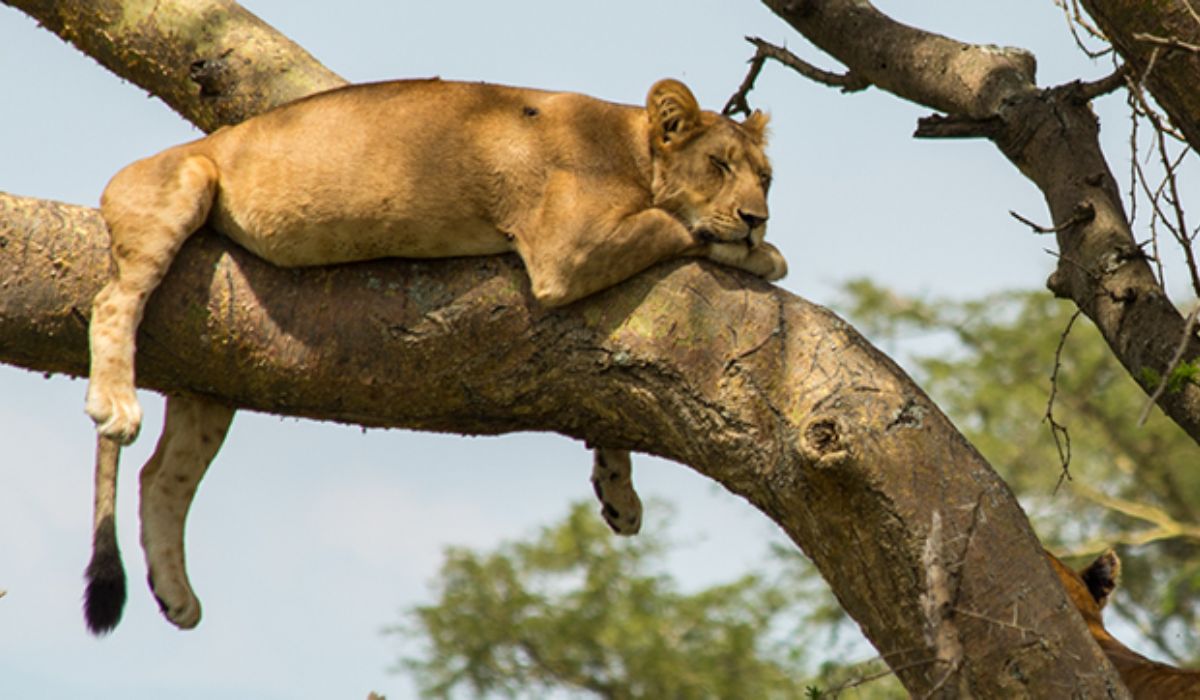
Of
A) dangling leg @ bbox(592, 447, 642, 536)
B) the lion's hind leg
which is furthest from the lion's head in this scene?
the lion's hind leg

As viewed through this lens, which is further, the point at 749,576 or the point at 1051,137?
the point at 749,576

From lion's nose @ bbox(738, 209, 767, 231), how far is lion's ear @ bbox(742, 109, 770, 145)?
493mm

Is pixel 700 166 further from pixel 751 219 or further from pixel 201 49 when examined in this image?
pixel 201 49

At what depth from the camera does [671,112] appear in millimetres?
4883

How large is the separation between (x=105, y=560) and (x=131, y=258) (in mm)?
1505

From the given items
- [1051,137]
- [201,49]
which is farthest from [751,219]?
[201,49]

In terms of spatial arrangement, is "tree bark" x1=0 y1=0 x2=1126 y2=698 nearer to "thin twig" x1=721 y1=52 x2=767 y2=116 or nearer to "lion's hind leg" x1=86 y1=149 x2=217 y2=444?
"lion's hind leg" x1=86 y1=149 x2=217 y2=444

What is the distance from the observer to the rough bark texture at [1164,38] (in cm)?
398

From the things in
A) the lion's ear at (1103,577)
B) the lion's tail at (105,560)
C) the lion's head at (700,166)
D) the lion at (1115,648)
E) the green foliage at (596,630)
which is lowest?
the lion at (1115,648)

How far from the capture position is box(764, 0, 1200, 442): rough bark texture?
4.62 metres

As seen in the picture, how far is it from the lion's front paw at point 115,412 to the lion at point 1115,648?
241 centimetres

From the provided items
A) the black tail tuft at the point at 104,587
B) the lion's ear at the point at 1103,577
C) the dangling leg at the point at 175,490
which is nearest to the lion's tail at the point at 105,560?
the black tail tuft at the point at 104,587

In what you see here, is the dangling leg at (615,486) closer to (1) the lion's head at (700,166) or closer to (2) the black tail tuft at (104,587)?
(1) the lion's head at (700,166)

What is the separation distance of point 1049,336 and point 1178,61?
17.8 m
